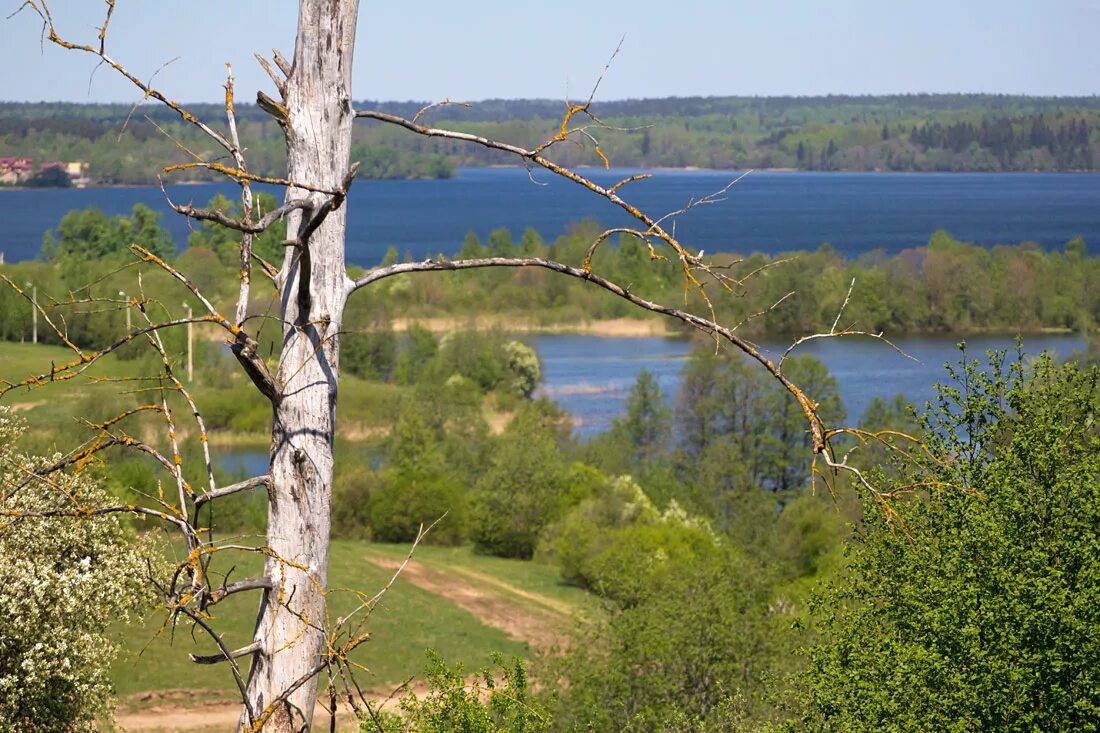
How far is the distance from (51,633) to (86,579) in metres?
0.54

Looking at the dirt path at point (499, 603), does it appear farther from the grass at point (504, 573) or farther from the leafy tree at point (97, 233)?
the leafy tree at point (97, 233)

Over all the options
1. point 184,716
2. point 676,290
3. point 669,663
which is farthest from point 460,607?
point 676,290

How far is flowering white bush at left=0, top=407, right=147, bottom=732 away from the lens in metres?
10.8

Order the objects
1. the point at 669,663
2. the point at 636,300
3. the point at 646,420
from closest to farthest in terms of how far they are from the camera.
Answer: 1. the point at 636,300
2. the point at 669,663
3. the point at 646,420

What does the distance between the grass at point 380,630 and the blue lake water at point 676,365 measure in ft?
58.7

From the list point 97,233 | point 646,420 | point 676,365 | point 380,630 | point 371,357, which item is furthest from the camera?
point 97,233

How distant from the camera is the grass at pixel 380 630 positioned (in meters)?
24.6

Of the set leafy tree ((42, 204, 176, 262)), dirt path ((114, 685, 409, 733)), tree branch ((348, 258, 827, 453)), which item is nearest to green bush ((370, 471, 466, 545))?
dirt path ((114, 685, 409, 733))

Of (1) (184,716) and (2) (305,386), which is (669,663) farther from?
(2) (305,386)

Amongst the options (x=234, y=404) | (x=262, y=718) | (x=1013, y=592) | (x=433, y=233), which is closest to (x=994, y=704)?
(x=1013, y=592)

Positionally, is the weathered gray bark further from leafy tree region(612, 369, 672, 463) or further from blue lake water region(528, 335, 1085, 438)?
blue lake water region(528, 335, 1085, 438)

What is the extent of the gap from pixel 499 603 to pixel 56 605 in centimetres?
2581

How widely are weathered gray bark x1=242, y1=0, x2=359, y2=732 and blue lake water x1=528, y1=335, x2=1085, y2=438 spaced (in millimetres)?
52588

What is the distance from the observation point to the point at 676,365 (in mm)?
74312
